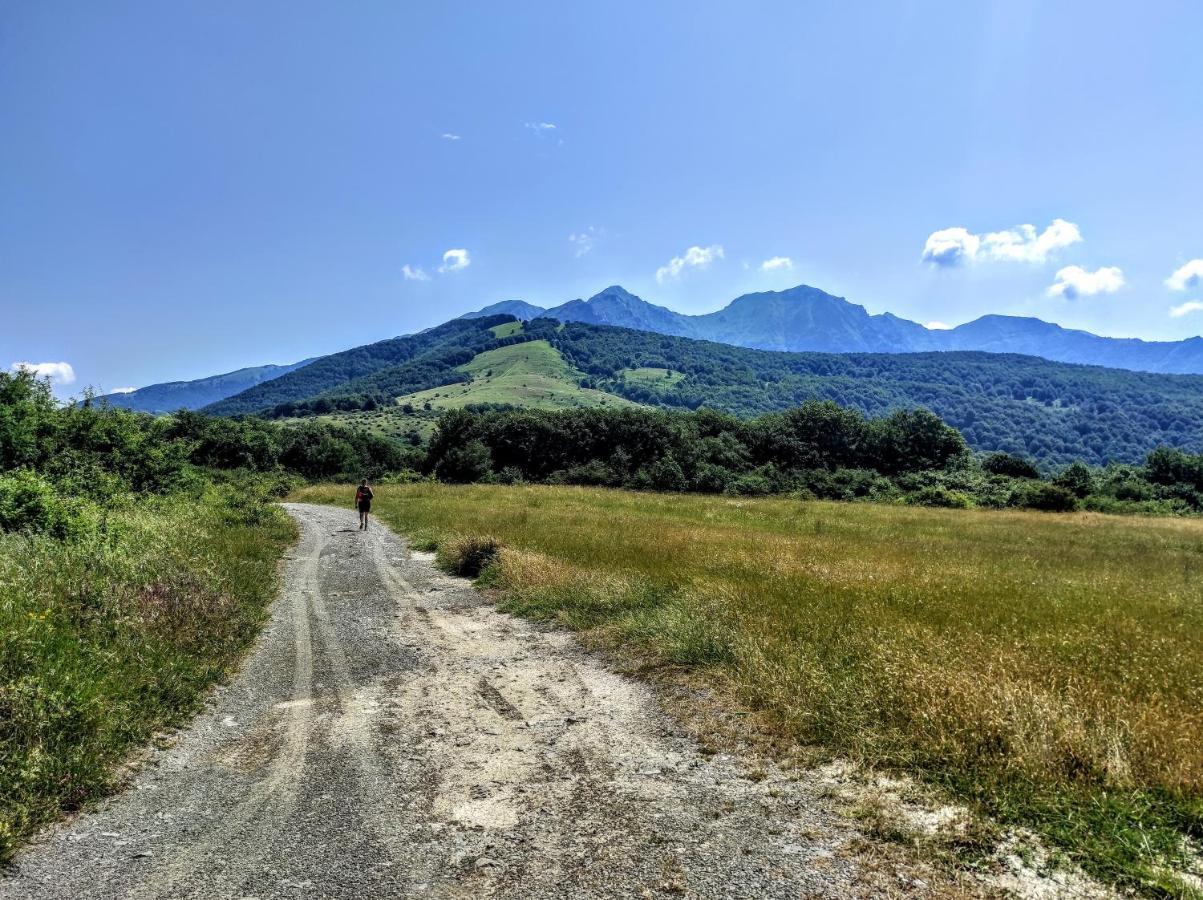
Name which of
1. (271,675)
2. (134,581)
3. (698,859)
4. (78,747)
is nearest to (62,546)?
(134,581)

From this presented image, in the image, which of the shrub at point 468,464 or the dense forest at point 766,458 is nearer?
the dense forest at point 766,458

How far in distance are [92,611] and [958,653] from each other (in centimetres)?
1042

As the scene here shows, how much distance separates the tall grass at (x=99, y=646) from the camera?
473cm

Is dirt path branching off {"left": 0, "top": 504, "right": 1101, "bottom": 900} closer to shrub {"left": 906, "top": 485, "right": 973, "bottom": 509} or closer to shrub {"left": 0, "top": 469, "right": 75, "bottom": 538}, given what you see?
shrub {"left": 0, "top": 469, "right": 75, "bottom": 538}

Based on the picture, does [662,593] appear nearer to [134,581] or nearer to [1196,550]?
[134,581]

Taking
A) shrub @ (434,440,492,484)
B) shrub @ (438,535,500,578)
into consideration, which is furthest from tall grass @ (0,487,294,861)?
shrub @ (434,440,492,484)

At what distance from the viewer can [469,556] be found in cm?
1588

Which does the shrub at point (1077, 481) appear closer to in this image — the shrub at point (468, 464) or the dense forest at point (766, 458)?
the dense forest at point (766, 458)

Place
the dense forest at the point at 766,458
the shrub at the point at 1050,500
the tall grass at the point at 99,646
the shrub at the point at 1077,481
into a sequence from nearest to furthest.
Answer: the tall grass at the point at 99,646 < the shrub at the point at 1050,500 < the shrub at the point at 1077,481 < the dense forest at the point at 766,458

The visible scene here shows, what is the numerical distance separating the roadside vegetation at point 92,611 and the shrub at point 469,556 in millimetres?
4205

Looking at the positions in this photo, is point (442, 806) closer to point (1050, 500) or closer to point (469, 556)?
point (469, 556)

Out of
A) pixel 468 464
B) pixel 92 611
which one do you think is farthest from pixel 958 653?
pixel 468 464

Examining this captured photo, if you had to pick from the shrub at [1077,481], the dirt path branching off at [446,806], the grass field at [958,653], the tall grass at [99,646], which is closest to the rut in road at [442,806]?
the dirt path branching off at [446,806]

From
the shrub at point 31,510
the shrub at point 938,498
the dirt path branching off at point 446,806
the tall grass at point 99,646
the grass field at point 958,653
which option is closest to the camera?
the dirt path branching off at point 446,806
